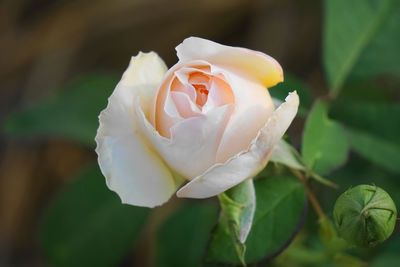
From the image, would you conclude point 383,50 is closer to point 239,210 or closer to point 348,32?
point 348,32

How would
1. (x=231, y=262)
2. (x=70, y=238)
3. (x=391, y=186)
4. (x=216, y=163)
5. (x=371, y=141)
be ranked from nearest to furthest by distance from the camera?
(x=216, y=163) → (x=231, y=262) → (x=371, y=141) → (x=391, y=186) → (x=70, y=238)

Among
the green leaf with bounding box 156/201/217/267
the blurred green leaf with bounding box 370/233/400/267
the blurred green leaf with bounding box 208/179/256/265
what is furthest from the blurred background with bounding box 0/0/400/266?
the blurred green leaf with bounding box 208/179/256/265

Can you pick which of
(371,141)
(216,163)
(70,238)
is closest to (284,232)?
(216,163)

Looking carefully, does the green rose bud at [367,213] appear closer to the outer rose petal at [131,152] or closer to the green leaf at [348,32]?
the outer rose petal at [131,152]

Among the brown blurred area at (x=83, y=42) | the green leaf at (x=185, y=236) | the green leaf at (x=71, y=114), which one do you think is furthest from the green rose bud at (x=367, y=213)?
the brown blurred area at (x=83, y=42)

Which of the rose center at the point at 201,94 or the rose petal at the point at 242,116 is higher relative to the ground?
the rose center at the point at 201,94

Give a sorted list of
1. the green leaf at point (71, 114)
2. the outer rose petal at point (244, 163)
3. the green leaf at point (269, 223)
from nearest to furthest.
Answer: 1. the outer rose petal at point (244, 163)
2. the green leaf at point (269, 223)
3. the green leaf at point (71, 114)

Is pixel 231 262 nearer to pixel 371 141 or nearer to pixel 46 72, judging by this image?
pixel 371 141
